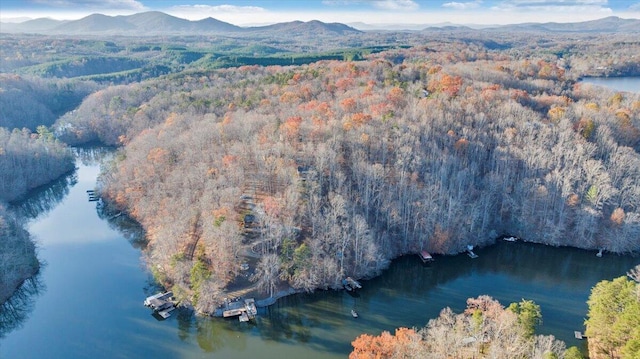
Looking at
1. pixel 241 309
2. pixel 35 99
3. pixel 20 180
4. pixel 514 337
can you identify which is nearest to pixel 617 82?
pixel 514 337

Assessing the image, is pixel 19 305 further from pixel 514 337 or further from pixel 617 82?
pixel 617 82

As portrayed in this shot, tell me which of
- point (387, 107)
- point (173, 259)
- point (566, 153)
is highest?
point (387, 107)

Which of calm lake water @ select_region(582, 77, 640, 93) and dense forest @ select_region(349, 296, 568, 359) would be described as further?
calm lake water @ select_region(582, 77, 640, 93)

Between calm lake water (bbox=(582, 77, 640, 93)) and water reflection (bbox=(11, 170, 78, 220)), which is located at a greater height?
calm lake water (bbox=(582, 77, 640, 93))

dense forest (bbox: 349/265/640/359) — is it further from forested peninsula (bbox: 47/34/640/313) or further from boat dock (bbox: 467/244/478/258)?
boat dock (bbox: 467/244/478/258)

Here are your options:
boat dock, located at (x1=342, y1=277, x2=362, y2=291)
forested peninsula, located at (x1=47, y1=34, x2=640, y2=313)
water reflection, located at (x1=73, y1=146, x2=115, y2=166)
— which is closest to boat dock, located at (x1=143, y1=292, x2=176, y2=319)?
forested peninsula, located at (x1=47, y1=34, x2=640, y2=313)

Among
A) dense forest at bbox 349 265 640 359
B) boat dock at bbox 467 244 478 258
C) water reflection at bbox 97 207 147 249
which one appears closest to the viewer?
dense forest at bbox 349 265 640 359

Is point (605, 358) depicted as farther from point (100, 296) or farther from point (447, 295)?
point (100, 296)

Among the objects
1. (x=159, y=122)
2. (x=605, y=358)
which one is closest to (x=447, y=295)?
(x=605, y=358)
